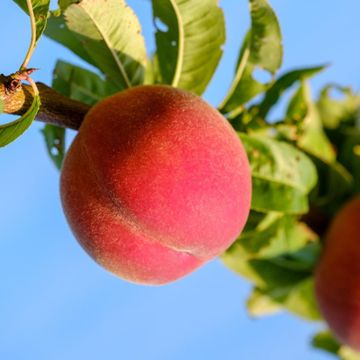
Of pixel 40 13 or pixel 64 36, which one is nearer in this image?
pixel 40 13

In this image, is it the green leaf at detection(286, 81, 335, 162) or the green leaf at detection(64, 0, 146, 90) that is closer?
the green leaf at detection(64, 0, 146, 90)

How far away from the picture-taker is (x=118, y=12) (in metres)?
1.11

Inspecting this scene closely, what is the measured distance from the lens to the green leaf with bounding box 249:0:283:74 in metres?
1.23

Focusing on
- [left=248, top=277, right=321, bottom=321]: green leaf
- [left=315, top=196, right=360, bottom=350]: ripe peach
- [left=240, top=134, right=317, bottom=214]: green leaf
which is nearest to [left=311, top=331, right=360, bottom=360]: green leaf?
[left=248, top=277, right=321, bottom=321]: green leaf

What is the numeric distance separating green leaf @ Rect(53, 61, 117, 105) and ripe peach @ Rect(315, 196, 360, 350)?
2.52 ft

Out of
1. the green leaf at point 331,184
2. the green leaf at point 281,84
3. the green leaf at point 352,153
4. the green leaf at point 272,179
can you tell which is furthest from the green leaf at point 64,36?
the green leaf at point 352,153

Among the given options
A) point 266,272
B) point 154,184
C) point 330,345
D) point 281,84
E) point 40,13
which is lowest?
point 330,345

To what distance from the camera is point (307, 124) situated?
1.81 meters

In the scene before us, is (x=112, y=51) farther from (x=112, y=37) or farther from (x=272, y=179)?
(x=272, y=179)

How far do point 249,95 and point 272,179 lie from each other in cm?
21

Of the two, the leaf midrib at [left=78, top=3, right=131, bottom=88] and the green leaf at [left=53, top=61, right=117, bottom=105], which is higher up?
the leaf midrib at [left=78, top=3, right=131, bottom=88]

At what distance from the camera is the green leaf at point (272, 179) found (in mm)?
1375

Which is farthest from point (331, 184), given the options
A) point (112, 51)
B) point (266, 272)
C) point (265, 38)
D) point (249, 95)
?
point (112, 51)

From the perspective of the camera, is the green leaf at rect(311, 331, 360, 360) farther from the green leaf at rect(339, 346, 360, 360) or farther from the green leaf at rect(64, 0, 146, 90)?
the green leaf at rect(64, 0, 146, 90)
